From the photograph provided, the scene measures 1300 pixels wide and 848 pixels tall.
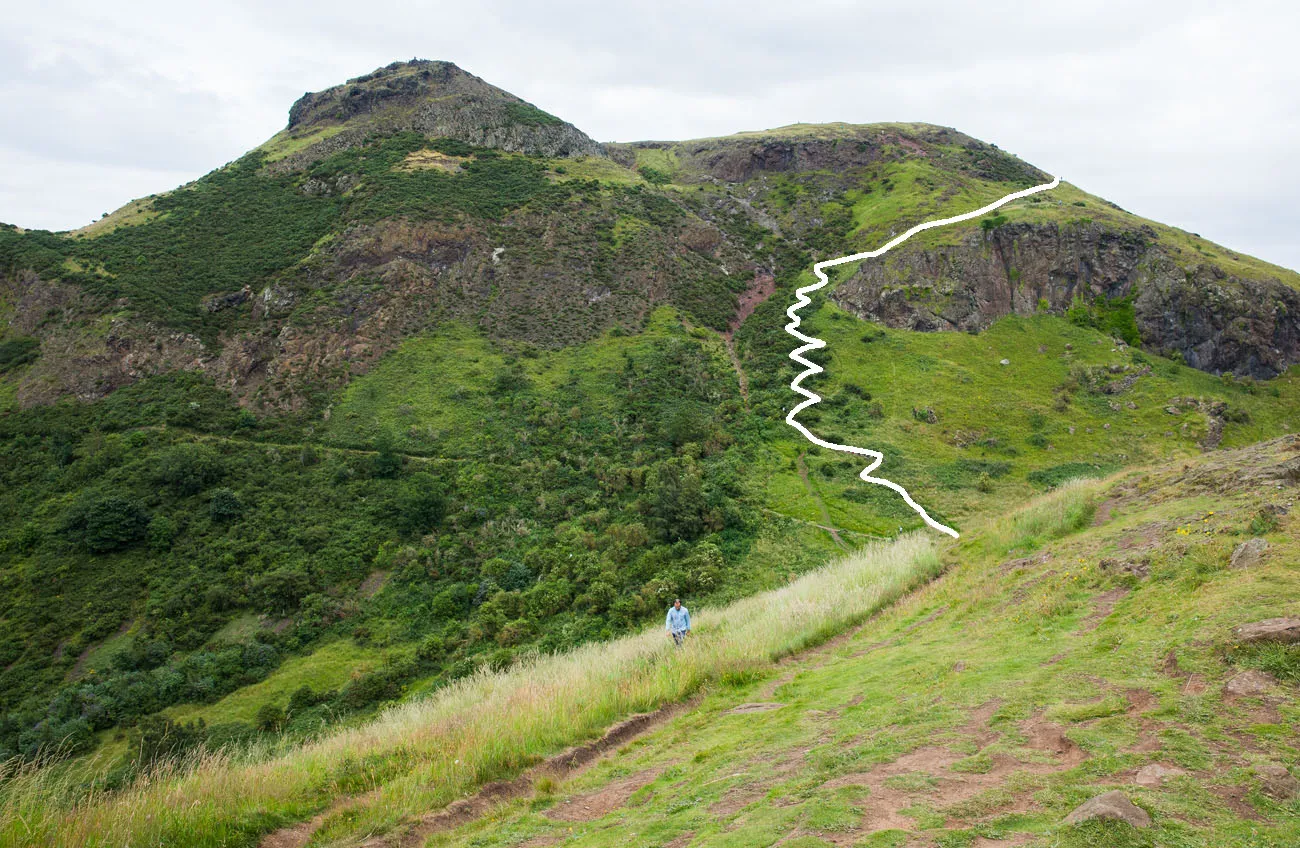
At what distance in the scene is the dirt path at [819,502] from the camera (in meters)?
33.4

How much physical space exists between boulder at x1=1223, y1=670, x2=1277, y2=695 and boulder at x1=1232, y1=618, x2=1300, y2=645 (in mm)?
628

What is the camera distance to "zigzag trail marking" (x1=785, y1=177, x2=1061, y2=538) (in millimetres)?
39600

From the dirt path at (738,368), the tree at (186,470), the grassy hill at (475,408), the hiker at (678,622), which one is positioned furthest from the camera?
the dirt path at (738,368)

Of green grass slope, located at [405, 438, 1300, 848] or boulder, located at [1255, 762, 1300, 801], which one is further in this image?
green grass slope, located at [405, 438, 1300, 848]

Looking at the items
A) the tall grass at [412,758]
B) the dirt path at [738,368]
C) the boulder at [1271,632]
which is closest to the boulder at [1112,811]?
the boulder at [1271,632]

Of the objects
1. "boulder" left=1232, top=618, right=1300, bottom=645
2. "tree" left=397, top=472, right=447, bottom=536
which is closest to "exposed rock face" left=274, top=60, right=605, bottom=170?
"tree" left=397, top=472, right=447, bottom=536

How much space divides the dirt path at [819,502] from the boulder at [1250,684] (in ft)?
87.4

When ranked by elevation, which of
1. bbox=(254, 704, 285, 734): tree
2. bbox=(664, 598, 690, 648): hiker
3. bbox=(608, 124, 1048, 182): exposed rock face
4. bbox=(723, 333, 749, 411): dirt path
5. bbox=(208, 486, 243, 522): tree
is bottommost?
bbox=(254, 704, 285, 734): tree

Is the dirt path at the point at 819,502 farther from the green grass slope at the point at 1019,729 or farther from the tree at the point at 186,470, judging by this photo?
the tree at the point at 186,470

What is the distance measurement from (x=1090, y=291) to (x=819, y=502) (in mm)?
41454

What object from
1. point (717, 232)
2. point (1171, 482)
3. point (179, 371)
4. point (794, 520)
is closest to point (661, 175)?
point (717, 232)

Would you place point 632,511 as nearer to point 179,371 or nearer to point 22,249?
point 179,371

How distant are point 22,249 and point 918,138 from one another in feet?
373

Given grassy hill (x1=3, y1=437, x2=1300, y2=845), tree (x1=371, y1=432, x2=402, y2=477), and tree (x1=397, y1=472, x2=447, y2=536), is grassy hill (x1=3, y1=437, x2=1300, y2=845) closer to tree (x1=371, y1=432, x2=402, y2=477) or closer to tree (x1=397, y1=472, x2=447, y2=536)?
tree (x1=397, y1=472, x2=447, y2=536)
